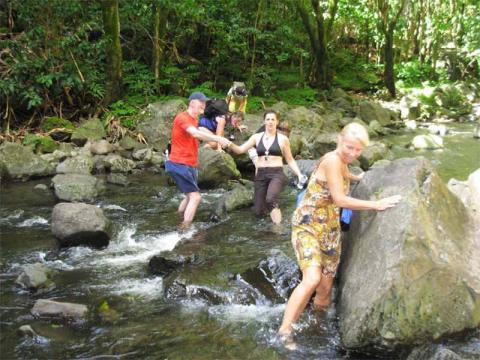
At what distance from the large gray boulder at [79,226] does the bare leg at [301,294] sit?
3.60 m

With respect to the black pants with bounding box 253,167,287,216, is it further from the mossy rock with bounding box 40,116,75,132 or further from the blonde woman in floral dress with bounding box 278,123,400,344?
the mossy rock with bounding box 40,116,75,132

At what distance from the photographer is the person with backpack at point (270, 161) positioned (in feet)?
25.1

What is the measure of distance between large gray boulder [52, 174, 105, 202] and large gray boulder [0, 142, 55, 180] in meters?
1.56

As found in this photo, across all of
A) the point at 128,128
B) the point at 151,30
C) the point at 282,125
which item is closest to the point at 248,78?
the point at 151,30

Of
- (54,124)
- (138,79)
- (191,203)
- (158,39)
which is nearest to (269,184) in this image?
(191,203)

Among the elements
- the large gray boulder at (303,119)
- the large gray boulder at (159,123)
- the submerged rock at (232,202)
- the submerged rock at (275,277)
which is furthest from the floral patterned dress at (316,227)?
the large gray boulder at (303,119)

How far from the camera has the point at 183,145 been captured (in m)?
7.53

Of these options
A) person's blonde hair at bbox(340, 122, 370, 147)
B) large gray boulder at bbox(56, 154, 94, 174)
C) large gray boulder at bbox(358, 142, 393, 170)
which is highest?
person's blonde hair at bbox(340, 122, 370, 147)

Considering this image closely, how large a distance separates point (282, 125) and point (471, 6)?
80.5 feet

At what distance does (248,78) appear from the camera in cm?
2094

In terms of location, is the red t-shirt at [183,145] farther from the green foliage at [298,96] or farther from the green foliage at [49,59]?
the green foliage at [298,96]

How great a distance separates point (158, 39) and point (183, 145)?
11309mm

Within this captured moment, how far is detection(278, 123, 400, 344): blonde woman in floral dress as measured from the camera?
14.7ft

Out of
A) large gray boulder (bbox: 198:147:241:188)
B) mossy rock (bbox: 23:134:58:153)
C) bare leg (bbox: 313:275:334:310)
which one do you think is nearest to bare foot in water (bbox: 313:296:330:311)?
bare leg (bbox: 313:275:334:310)
